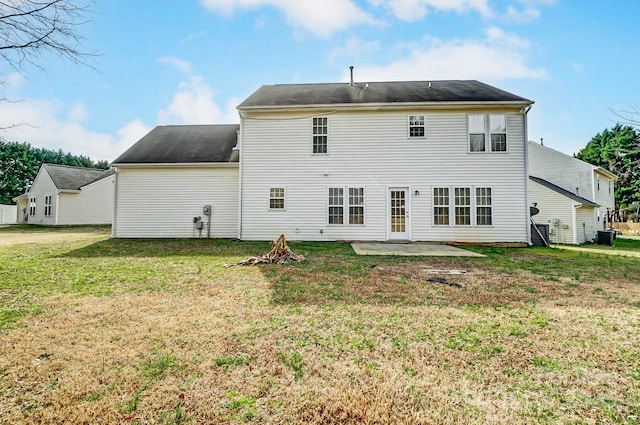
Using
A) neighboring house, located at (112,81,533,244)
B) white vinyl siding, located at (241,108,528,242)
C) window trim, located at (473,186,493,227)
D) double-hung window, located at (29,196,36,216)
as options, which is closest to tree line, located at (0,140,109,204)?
double-hung window, located at (29,196,36,216)

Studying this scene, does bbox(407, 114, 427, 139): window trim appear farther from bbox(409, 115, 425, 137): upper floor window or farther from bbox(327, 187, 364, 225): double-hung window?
bbox(327, 187, 364, 225): double-hung window

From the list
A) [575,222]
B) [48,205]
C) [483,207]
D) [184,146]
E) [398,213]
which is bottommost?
[575,222]

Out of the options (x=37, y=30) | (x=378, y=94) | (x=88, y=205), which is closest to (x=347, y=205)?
(x=378, y=94)

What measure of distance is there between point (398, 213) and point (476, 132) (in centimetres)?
459

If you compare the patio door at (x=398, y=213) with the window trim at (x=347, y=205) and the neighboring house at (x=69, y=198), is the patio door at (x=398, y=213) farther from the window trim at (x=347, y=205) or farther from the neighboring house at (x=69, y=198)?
the neighboring house at (x=69, y=198)

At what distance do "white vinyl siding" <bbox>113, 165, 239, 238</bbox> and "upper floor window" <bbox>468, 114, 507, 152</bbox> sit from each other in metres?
10.3

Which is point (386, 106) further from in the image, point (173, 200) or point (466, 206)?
point (173, 200)

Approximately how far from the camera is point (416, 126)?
38.2 ft

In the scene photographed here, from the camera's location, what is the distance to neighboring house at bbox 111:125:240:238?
1282 cm

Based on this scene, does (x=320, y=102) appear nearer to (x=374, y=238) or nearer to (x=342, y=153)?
(x=342, y=153)

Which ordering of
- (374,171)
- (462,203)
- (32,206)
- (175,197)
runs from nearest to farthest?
(462,203)
(374,171)
(175,197)
(32,206)

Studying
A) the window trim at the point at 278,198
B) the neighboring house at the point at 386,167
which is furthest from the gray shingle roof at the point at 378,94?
the window trim at the point at 278,198

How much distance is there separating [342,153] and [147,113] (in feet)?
46.2

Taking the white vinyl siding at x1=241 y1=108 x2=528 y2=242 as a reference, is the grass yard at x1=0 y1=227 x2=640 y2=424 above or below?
below
